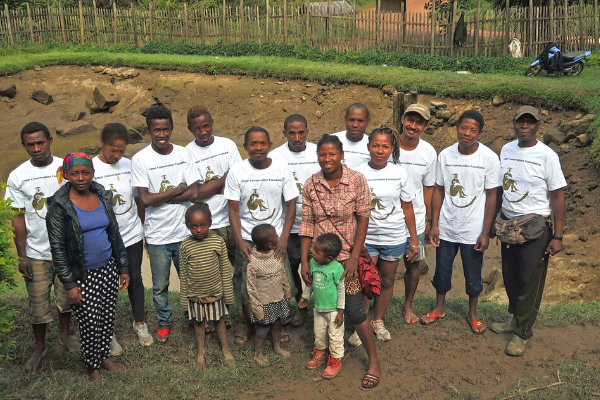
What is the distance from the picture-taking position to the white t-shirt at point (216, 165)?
4.77 m

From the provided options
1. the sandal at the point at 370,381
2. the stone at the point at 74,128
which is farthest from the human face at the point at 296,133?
the stone at the point at 74,128

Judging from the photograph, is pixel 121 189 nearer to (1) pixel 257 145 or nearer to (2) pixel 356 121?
(1) pixel 257 145

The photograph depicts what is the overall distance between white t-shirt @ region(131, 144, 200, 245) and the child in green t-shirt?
4.15ft

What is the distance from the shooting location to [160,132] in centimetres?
437

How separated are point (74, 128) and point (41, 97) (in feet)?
9.39

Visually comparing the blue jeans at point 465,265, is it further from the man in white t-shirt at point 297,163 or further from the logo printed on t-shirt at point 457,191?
the man in white t-shirt at point 297,163

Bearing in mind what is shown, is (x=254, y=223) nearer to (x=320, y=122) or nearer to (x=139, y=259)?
(x=139, y=259)

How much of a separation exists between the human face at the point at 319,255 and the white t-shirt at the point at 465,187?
1.41 meters

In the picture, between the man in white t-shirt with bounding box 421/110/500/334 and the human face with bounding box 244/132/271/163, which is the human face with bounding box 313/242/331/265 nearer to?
the human face with bounding box 244/132/271/163

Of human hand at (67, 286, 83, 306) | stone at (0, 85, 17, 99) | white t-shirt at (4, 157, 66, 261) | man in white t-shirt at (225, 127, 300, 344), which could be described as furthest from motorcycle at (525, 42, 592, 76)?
stone at (0, 85, 17, 99)

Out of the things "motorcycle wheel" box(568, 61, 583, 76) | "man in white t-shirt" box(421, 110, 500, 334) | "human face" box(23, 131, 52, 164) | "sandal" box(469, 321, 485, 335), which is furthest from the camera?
"motorcycle wheel" box(568, 61, 583, 76)

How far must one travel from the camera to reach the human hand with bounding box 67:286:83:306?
147 inches

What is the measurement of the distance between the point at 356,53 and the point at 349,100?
2.61 metres

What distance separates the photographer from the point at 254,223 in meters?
4.40
